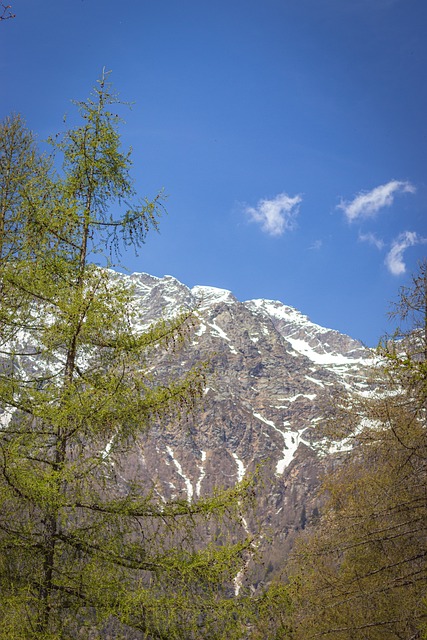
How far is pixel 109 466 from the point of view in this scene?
5793mm

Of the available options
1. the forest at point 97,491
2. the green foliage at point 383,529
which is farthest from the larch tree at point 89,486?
the green foliage at point 383,529

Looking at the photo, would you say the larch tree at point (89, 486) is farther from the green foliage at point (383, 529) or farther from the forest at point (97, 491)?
the green foliage at point (383, 529)

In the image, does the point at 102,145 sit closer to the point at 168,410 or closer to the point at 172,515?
the point at 168,410

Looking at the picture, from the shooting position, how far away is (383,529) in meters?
6.42

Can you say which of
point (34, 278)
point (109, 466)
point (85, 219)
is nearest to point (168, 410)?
point (109, 466)

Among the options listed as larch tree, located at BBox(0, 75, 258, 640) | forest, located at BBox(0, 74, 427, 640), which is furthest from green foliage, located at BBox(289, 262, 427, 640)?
larch tree, located at BBox(0, 75, 258, 640)

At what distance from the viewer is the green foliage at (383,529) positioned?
21.2 ft

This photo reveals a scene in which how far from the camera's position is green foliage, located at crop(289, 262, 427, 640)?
6461mm

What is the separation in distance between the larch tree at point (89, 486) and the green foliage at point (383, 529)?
1.27 m

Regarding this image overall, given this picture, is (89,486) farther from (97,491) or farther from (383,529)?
(383,529)

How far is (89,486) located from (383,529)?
11.8 ft

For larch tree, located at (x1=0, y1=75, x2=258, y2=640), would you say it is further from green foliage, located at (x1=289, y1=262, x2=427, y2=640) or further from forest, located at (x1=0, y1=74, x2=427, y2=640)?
green foliage, located at (x1=289, y1=262, x2=427, y2=640)

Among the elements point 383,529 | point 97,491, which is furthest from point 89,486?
point 383,529

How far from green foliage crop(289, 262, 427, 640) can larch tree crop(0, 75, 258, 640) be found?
1.27 m
